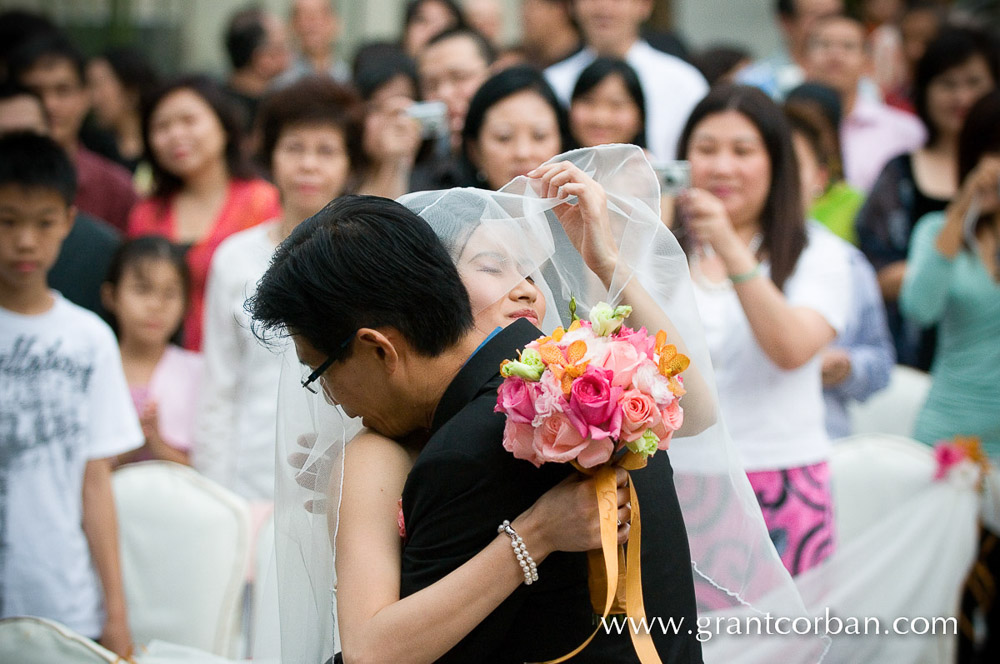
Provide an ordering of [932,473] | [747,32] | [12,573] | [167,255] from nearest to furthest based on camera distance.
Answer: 1. [12,573]
2. [932,473]
3. [167,255]
4. [747,32]

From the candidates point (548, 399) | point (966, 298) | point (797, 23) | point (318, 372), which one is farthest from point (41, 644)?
point (797, 23)

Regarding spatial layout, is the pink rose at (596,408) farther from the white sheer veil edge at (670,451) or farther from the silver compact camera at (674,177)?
the silver compact camera at (674,177)

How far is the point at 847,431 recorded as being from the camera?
373 cm

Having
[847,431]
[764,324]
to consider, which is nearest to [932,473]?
Answer: [847,431]

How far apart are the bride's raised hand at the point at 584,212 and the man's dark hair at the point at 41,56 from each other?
147 inches

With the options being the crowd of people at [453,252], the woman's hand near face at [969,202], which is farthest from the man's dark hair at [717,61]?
the woman's hand near face at [969,202]

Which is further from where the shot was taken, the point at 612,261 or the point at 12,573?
the point at 12,573

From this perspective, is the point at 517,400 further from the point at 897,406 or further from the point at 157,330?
the point at 897,406

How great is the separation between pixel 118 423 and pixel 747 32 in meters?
7.49

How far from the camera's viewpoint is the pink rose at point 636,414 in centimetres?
151

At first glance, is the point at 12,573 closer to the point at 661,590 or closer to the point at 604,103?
the point at 661,590

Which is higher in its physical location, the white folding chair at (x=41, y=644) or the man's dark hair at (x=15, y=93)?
the man's dark hair at (x=15, y=93)

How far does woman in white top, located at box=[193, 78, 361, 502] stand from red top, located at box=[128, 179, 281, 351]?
20 centimetres

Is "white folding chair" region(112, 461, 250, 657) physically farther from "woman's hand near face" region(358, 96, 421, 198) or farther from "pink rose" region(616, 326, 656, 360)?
"pink rose" region(616, 326, 656, 360)
